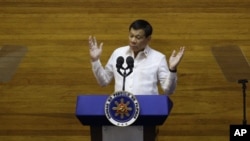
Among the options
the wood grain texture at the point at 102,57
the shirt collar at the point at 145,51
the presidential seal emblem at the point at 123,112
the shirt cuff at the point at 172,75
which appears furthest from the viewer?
the wood grain texture at the point at 102,57

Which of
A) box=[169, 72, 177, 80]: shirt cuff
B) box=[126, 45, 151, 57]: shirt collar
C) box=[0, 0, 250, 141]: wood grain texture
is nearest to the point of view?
box=[169, 72, 177, 80]: shirt cuff

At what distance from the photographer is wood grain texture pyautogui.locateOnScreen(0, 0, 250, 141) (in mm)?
2775

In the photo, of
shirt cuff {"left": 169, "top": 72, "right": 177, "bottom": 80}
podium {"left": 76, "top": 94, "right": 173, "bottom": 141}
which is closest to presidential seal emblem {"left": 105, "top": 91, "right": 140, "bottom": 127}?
podium {"left": 76, "top": 94, "right": 173, "bottom": 141}

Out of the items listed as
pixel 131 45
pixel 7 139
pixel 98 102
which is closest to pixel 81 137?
pixel 7 139

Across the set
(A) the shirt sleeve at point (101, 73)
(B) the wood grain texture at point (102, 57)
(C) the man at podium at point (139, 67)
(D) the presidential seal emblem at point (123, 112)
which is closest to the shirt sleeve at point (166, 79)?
(C) the man at podium at point (139, 67)

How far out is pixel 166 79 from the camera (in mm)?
1945

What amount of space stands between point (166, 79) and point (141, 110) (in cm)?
33

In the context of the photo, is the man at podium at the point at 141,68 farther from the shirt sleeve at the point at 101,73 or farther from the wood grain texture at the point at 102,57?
the wood grain texture at the point at 102,57

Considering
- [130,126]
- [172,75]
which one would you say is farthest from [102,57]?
[130,126]

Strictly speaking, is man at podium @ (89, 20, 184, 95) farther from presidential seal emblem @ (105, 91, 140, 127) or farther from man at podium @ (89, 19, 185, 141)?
presidential seal emblem @ (105, 91, 140, 127)

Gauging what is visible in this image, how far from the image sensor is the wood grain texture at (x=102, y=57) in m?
2.78

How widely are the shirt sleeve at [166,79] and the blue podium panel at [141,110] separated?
256 mm

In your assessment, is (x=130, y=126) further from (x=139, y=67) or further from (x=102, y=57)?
(x=102, y=57)

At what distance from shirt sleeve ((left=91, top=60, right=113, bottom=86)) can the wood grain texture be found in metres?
0.74
